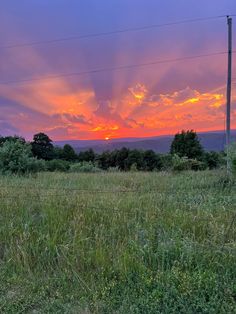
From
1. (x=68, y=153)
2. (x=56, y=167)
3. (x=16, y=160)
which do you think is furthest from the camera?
(x=68, y=153)

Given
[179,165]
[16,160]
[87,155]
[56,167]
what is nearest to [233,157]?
[179,165]

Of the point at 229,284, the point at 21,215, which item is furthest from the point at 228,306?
the point at 21,215

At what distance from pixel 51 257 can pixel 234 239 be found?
7.85 ft

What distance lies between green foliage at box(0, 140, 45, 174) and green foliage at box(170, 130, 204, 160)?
4028cm

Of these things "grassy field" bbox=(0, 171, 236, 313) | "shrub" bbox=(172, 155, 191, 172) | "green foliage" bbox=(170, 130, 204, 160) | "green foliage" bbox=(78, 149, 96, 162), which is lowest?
"grassy field" bbox=(0, 171, 236, 313)

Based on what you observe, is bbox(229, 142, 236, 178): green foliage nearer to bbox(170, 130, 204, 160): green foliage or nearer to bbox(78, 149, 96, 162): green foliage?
bbox(170, 130, 204, 160): green foliage

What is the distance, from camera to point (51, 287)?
4418 millimetres

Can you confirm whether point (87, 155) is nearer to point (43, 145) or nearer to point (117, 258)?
point (43, 145)

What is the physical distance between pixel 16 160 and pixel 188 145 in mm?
43316

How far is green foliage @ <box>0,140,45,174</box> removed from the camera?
65.3ft

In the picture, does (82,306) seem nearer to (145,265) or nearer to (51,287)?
(51,287)

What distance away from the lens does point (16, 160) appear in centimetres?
2019

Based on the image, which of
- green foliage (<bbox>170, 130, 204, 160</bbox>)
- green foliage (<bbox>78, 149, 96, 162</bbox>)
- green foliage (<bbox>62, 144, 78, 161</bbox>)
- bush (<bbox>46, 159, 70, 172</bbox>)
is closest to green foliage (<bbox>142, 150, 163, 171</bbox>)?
green foliage (<bbox>170, 130, 204, 160</bbox>)

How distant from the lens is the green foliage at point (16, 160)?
65.3 feet
